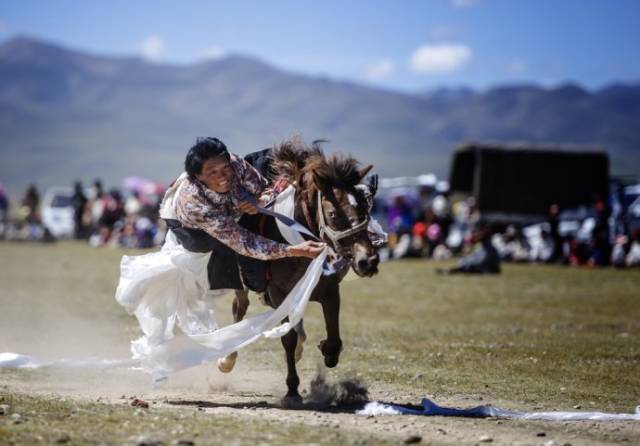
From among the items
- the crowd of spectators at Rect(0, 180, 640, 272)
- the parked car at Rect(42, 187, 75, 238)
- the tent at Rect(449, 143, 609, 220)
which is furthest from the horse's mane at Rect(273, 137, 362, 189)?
the parked car at Rect(42, 187, 75, 238)

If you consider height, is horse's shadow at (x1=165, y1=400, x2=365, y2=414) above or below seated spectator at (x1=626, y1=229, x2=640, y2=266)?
below

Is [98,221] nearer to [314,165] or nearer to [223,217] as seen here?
[223,217]

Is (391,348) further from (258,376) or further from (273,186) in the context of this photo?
(273,186)

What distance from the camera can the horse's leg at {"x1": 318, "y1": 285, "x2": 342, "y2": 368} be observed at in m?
8.45

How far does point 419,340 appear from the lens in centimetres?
1339

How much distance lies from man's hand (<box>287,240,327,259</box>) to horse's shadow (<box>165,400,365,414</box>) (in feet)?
4.23

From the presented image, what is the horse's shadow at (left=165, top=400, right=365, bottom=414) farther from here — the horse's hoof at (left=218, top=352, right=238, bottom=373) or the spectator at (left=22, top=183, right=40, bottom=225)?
the spectator at (left=22, top=183, right=40, bottom=225)

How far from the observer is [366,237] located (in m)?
7.75

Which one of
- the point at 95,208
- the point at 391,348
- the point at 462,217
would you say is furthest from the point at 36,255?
the point at 391,348

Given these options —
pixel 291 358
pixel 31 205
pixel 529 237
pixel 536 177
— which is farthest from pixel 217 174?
pixel 31 205

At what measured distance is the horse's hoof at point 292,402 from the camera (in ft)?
27.4

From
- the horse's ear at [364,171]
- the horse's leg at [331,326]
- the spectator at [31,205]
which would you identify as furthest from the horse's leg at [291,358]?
the spectator at [31,205]

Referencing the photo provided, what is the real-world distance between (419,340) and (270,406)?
528 cm

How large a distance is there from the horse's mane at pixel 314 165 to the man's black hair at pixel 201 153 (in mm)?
683
